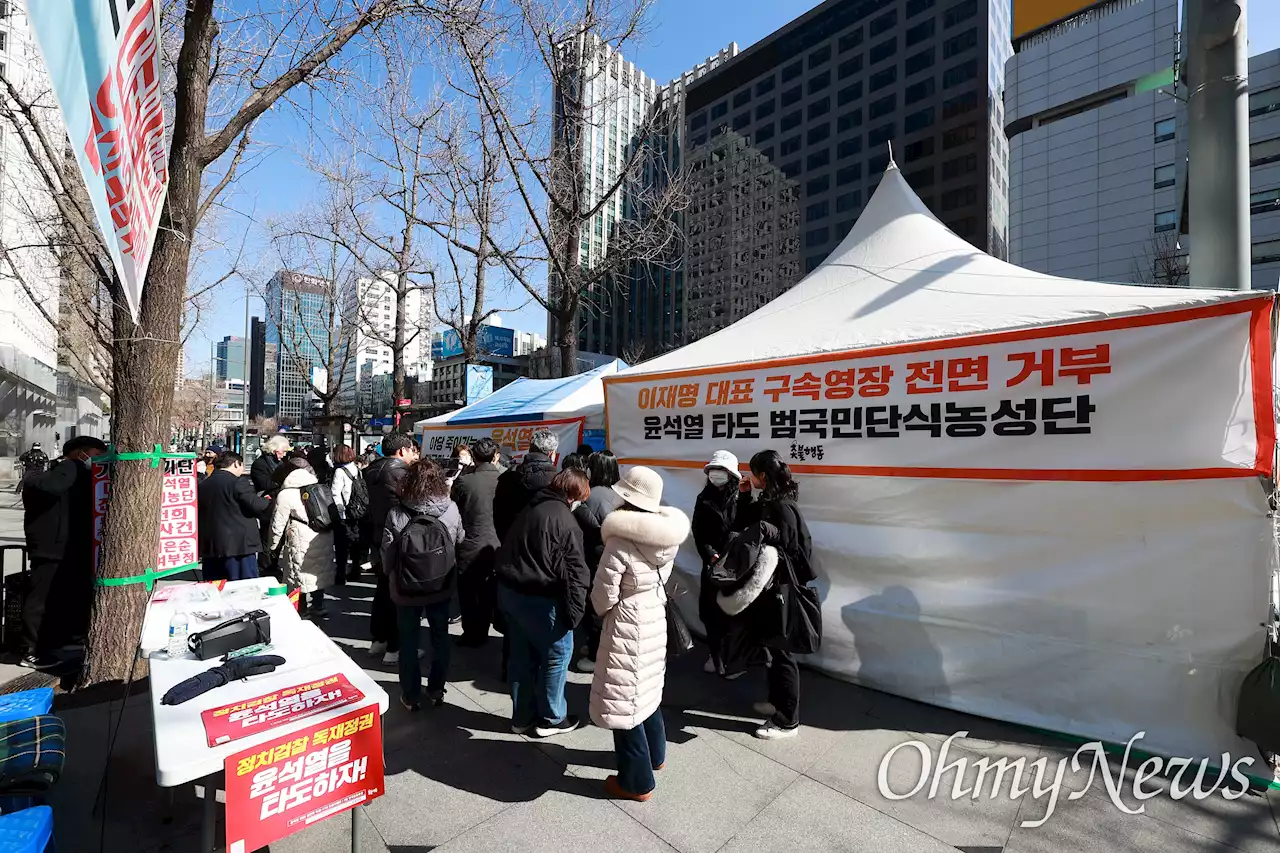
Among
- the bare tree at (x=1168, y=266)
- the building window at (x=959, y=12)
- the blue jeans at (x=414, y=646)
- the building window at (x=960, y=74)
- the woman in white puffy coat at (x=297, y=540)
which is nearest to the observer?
the blue jeans at (x=414, y=646)

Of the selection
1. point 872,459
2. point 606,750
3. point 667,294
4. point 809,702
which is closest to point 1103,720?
point 809,702

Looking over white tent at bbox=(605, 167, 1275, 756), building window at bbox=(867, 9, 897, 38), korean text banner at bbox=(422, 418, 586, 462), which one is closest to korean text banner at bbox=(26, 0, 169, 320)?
korean text banner at bbox=(422, 418, 586, 462)

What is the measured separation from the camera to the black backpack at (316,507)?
580cm

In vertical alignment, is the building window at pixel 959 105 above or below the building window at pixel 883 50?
below

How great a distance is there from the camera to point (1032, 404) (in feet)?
12.5

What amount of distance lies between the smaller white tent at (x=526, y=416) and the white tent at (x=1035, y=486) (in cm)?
304

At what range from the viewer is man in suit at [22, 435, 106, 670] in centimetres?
488

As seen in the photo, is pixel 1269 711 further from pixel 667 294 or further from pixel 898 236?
pixel 667 294

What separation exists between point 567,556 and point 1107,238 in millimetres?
52173

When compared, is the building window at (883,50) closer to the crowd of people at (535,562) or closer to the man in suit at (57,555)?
the crowd of people at (535,562)

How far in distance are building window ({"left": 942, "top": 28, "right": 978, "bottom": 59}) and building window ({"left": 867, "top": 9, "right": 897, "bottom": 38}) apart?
628 centimetres

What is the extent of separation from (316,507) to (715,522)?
3.99 metres

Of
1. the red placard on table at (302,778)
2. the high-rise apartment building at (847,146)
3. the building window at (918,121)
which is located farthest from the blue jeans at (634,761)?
the building window at (918,121)

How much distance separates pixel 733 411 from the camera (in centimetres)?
528
